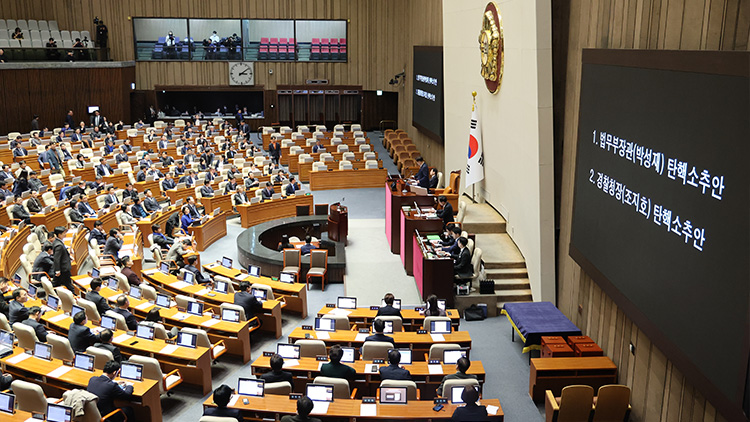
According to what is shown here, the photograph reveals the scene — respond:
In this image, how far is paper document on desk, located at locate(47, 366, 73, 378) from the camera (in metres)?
8.64

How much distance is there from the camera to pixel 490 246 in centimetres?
1411

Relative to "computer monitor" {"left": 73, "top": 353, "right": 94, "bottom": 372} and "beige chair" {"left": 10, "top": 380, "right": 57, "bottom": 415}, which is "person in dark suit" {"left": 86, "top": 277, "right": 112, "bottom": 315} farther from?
"beige chair" {"left": 10, "top": 380, "right": 57, "bottom": 415}

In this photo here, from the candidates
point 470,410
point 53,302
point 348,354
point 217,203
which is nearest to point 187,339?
point 348,354

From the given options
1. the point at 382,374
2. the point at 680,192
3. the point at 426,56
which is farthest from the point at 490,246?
the point at 426,56

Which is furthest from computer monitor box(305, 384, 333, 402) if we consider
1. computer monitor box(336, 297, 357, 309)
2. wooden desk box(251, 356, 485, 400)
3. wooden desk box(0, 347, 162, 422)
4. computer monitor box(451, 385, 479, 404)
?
computer monitor box(336, 297, 357, 309)

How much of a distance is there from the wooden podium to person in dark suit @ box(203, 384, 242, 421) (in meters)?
9.13

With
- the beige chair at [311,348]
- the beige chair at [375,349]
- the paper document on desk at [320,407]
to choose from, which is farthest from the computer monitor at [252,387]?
the beige chair at [375,349]

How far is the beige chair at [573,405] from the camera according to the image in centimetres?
830

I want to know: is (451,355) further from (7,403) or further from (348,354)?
(7,403)

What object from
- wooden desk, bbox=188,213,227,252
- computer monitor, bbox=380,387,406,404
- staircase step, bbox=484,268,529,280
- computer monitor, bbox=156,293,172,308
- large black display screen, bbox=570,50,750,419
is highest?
large black display screen, bbox=570,50,750,419

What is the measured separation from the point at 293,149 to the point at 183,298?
15358 mm

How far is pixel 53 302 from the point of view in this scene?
11.1 m

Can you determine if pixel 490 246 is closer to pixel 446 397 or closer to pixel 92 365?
pixel 446 397

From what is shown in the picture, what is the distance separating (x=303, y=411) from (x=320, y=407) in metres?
0.85
